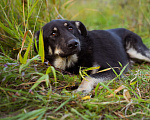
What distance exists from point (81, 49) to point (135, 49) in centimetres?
157

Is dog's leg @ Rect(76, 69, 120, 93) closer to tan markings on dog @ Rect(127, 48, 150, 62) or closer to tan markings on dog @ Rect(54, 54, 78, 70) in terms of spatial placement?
tan markings on dog @ Rect(54, 54, 78, 70)

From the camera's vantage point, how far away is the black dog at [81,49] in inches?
98.9

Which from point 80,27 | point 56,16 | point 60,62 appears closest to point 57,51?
point 60,62

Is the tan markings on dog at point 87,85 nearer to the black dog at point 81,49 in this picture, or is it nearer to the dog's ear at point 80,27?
the black dog at point 81,49

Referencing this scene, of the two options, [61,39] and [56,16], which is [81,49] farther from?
[56,16]

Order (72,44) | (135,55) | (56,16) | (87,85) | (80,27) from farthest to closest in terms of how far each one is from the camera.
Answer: (56,16)
(135,55)
(80,27)
(72,44)
(87,85)

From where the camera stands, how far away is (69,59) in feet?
9.57

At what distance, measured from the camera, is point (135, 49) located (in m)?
3.84

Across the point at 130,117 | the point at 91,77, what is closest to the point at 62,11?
the point at 91,77

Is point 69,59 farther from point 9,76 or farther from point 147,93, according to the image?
point 147,93

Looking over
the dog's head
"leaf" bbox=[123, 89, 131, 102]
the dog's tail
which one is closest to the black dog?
the dog's head

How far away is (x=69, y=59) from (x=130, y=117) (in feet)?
4.93

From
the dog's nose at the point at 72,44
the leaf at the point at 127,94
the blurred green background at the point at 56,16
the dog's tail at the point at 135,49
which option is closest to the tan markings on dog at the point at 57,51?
the dog's nose at the point at 72,44

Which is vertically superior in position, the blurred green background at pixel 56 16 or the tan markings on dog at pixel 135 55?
the blurred green background at pixel 56 16
